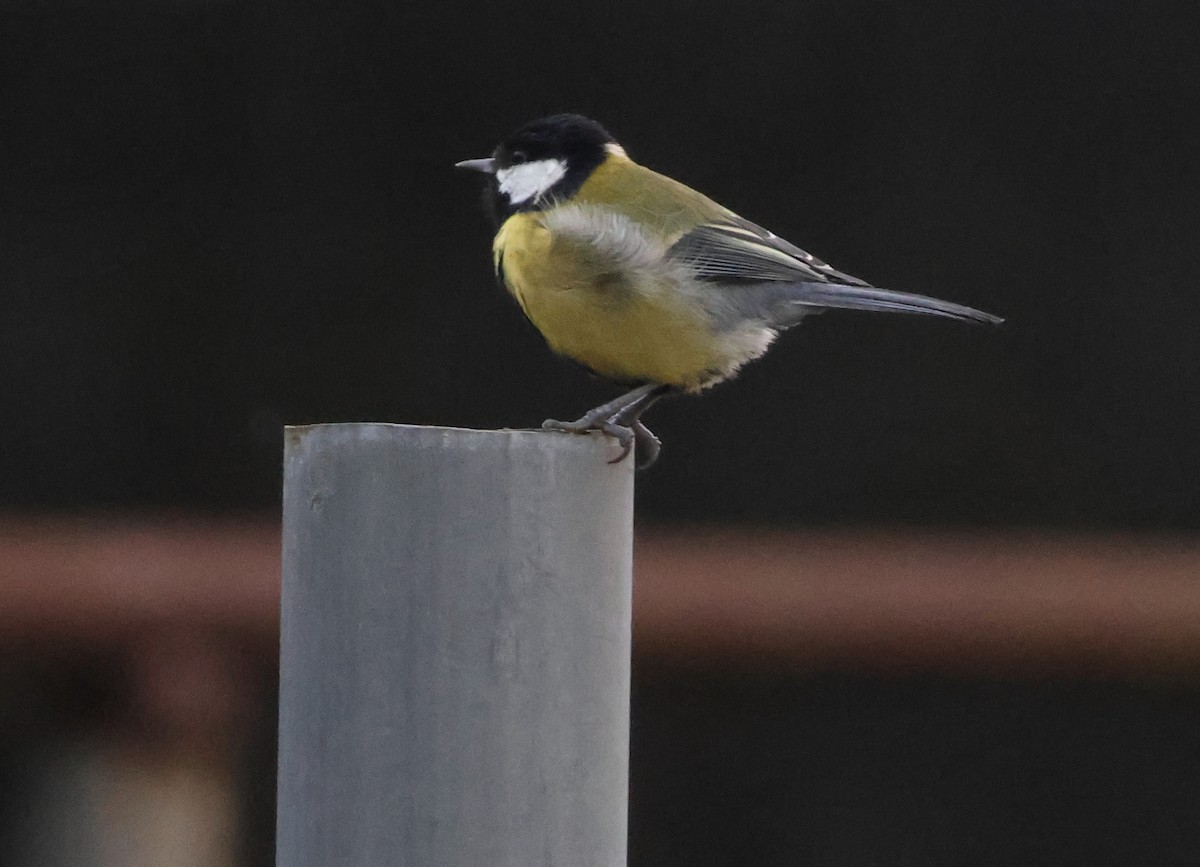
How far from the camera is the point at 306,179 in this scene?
4.79m

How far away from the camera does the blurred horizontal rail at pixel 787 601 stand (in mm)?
4410

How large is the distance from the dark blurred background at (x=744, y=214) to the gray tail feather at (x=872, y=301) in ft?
6.47

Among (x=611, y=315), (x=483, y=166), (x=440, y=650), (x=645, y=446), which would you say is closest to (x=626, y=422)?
(x=645, y=446)

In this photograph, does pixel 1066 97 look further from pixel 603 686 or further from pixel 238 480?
pixel 603 686

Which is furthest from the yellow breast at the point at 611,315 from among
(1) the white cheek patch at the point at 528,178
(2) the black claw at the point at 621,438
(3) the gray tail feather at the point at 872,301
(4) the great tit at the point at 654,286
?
(2) the black claw at the point at 621,438

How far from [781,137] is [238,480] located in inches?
74.3

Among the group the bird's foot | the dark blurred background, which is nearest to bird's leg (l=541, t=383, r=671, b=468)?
the bird's foot

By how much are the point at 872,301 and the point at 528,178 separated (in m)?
0.84

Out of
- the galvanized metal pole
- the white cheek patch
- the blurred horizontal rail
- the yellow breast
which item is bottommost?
the galvanized metal pole

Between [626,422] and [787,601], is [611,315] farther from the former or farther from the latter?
[787,601]

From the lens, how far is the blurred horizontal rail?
441cm

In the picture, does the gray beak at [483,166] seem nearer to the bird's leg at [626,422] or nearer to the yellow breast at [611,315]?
the yellow breast at [611,315]

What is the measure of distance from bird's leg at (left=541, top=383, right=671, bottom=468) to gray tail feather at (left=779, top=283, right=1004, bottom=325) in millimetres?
284

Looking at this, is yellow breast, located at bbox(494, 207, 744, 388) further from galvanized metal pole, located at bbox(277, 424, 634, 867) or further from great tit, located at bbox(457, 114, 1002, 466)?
galvanized metal pole, located at bbox(277, 424, 634, 867)
